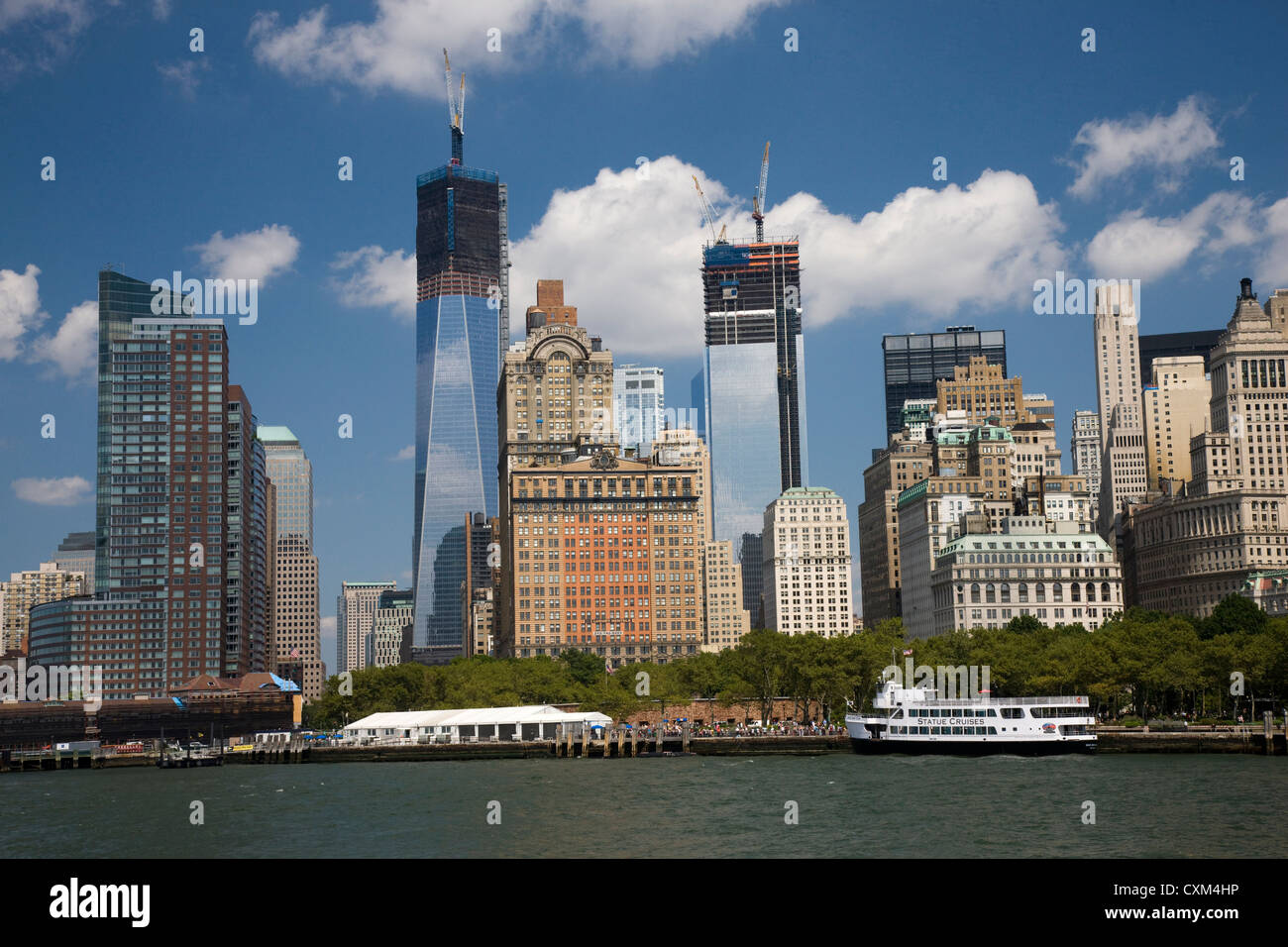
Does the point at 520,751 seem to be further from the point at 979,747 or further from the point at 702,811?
the point at 702,811

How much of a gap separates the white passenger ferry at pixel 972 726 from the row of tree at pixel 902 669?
10.7 meters

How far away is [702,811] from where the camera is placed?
237ft

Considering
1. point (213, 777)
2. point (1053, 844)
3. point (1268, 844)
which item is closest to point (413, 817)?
point (1053, 844)

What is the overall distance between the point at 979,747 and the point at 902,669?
85.7 ft

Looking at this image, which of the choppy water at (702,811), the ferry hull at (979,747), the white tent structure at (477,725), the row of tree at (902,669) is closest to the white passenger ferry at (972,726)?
the ferry hull at (979,747)

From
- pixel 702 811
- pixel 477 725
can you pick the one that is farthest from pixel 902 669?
pixel 702 811

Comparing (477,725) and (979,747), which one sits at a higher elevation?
(477,725)

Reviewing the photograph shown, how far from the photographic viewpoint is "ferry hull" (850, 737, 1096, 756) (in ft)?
384

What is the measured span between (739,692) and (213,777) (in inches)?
2429

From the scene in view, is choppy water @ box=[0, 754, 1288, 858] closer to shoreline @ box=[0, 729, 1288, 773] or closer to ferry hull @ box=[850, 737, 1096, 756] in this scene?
ferry hull @ box=[850, 737, 1096, 756]

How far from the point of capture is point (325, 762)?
143 m

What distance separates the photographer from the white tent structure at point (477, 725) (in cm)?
14625

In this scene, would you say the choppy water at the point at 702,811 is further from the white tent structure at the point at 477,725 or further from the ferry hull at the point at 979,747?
the white tent structure at the point at 477,725
